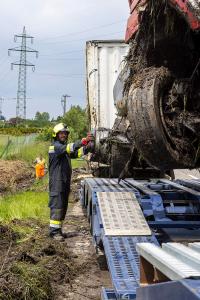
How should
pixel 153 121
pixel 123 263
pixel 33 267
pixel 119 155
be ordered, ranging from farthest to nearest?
1. pixel 119 155
2. pixel 33 267
3. pixel 123 263
4. pixel 153 121

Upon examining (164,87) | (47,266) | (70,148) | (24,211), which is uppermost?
(164,87)

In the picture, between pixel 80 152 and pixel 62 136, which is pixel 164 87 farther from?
pixel 62 136

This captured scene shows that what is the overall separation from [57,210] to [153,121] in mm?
3873

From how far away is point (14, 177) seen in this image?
2036cm

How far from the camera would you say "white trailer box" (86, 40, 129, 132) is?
11297 millimetres

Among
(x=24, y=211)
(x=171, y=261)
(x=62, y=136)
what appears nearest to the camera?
(x=171, y=261)

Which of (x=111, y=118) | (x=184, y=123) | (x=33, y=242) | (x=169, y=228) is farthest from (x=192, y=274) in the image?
(x=111, y=118)

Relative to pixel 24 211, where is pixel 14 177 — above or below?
above

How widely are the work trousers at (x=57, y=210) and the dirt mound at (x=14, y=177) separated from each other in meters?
8.67

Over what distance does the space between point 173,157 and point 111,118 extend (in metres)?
6.41

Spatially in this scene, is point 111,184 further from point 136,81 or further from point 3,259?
point 136,81

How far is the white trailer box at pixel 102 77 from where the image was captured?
37.1 ft

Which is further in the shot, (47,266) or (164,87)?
(47,266)

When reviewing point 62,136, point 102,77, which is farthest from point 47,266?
point 102,77
